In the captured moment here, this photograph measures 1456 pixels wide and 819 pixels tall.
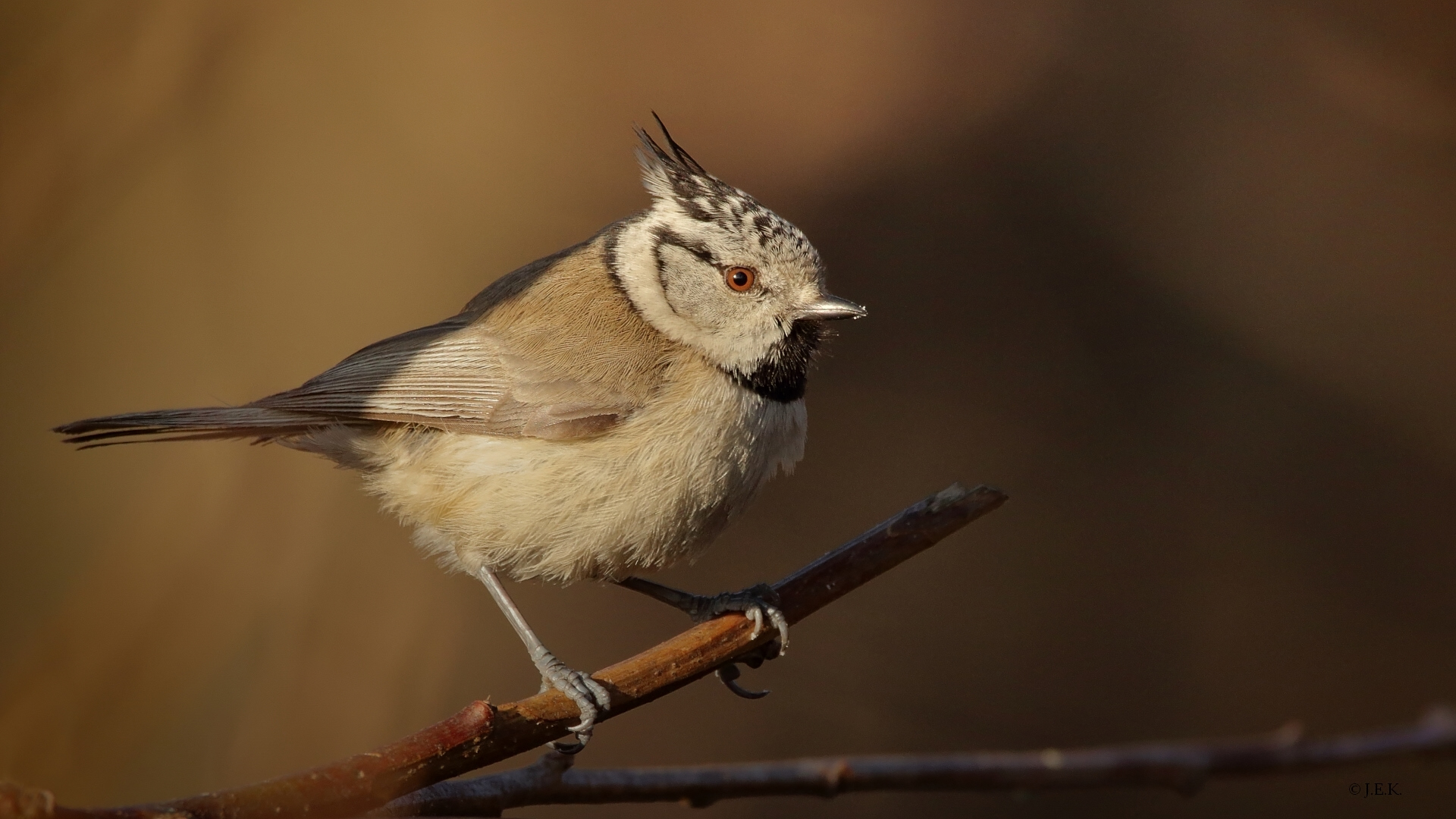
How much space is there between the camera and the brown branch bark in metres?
1.47

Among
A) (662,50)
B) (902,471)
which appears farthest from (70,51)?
(902,471)

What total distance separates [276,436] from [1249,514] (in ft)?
12.0

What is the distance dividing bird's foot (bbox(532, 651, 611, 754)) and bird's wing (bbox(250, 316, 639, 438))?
627 millimetres

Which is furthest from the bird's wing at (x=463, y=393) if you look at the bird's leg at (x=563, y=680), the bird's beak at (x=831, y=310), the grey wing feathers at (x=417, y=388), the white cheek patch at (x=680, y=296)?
the bird's beak at (x=831, y=310)

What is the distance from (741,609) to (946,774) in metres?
1.58

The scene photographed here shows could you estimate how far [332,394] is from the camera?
129 inches

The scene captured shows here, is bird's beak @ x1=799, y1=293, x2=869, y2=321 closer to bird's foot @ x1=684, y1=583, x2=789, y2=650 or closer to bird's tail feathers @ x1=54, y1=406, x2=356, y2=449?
bird's foot @ x1=684, y1=583, x2=789, y2=650

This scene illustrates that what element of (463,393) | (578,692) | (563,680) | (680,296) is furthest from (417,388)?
(578,692)

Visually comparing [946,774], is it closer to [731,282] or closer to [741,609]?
[741,609]

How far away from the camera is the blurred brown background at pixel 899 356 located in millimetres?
4348

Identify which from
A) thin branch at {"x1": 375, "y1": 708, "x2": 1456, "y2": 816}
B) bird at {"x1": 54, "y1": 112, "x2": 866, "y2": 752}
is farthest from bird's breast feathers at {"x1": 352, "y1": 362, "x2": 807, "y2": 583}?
thin branch at {"x1": 375, "y1": 708, "x2": 1456, "y2": 816}

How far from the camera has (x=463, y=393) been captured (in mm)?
3229

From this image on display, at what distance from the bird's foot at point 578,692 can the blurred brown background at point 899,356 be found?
1.72m

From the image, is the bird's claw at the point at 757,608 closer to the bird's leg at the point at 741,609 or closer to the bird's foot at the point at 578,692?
the bird's leg at the point at 741,609
